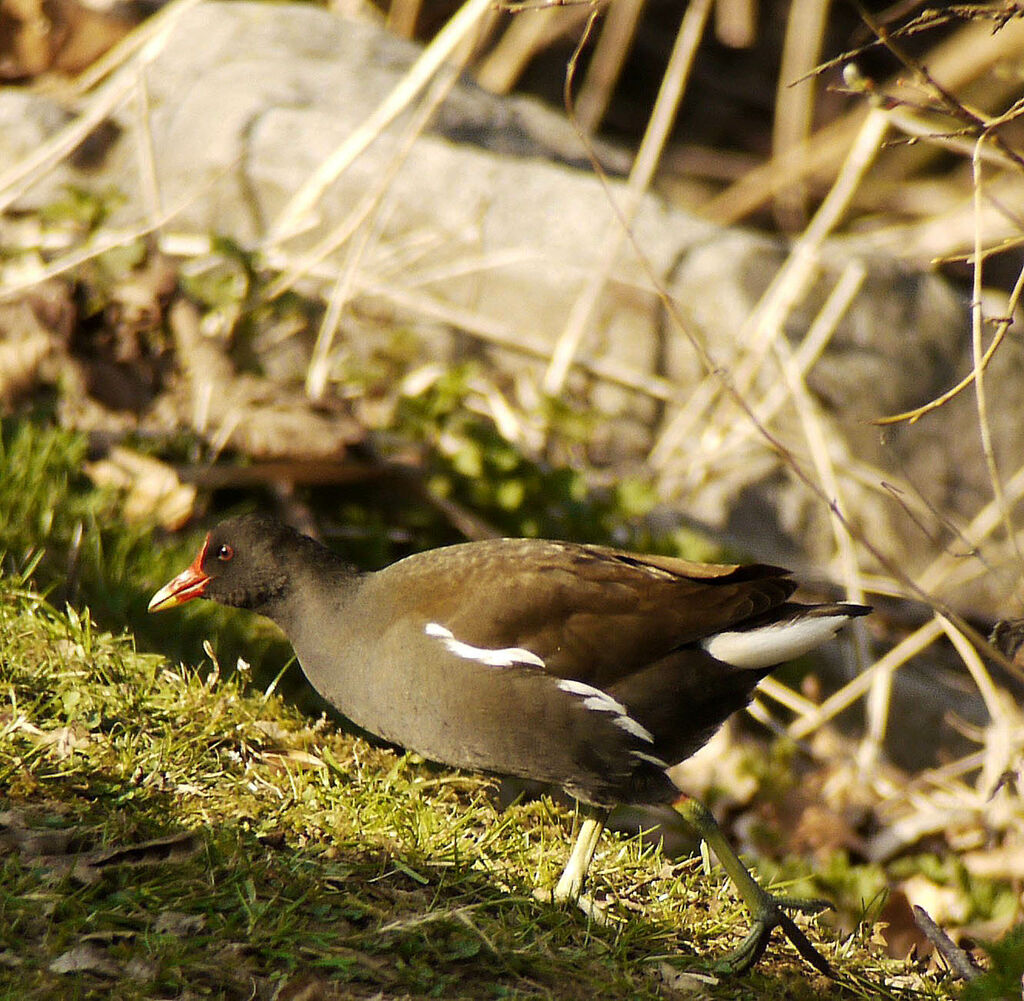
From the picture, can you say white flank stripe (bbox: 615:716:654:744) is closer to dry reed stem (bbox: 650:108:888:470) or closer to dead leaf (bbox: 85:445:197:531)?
dead leaf (bbox: 85:445:197:531)

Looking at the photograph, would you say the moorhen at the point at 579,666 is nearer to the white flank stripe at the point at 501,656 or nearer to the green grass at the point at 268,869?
the white flank stripe at the point at 501,656

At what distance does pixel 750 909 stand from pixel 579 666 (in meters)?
0.68

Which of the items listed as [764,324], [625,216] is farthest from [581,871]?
[625,216]

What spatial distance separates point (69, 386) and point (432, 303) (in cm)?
167

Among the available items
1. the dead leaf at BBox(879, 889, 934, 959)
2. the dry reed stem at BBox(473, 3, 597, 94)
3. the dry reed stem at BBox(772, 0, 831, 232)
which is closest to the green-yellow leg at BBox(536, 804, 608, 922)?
the dead leaf at BBox(879, 889, 934, 959)

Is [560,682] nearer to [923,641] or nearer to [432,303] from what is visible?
[923,641]

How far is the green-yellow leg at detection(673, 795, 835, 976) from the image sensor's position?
2820 mm

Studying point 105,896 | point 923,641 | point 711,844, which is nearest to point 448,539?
point 923,641

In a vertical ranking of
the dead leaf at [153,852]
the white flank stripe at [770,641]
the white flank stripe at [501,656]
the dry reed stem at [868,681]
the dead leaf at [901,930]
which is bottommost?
the dead leaf at [901,930]

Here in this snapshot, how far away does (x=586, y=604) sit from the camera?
9.92 feet

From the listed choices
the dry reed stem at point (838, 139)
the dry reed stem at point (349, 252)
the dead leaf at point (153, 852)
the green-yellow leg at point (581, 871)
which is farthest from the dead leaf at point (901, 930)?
the dry reed stem at point (838, 139)

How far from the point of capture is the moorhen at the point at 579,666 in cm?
292

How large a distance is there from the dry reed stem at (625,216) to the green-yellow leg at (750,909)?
2.88m

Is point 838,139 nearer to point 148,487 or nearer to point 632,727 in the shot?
point 148,487
